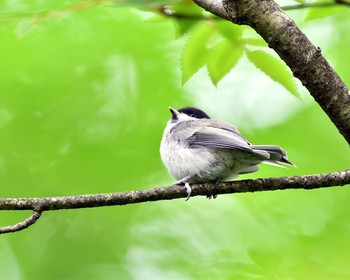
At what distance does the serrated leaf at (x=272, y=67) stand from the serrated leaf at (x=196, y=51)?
6.8 inches

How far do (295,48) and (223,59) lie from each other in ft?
2.20

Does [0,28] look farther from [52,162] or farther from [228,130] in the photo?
[228,130]

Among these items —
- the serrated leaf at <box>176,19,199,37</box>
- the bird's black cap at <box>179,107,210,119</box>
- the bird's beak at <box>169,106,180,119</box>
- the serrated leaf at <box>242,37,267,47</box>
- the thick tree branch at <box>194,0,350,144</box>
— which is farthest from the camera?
the bird's black cap at <box>179,107,210,119</box>

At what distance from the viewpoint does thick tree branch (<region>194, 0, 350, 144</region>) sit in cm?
171

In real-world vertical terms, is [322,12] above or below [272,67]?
above

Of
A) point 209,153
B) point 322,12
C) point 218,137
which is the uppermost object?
point 322,12

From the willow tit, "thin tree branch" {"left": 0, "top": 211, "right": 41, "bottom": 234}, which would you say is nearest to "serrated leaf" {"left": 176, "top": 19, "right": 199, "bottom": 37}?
the willow tit

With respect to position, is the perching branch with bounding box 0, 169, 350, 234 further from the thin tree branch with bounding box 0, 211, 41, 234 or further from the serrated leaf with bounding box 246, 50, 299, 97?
the serrated leaf with bounding box 246, 50, 299, 97

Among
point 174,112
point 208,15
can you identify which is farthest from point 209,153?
point 208,15

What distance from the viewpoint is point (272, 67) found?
237 centimetres

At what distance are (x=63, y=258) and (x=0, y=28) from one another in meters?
1.46

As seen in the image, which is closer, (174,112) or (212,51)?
(212,51)

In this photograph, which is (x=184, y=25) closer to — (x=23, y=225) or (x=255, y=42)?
(x=255, y=42)

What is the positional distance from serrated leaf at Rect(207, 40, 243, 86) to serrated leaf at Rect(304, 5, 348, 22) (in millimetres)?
289
